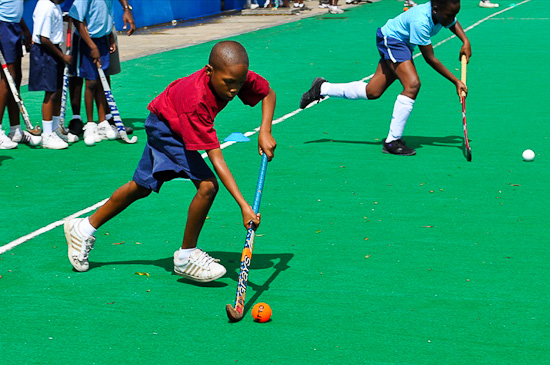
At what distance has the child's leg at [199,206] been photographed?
577 cm

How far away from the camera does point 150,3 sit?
1002 inches

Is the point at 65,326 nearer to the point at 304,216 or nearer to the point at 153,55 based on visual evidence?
the point at 304,216

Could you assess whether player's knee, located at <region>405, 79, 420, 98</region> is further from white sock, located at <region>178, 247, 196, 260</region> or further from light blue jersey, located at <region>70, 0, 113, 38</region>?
white sock, located at <region>178, 247, 196, 260</region>

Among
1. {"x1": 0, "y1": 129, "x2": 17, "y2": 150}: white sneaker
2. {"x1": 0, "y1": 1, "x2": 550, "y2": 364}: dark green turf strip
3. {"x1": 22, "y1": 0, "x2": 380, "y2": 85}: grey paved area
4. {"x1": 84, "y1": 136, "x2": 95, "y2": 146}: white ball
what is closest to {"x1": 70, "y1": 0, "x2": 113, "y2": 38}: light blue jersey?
{"x1": 84, "y1": 136, "x2": 95, "y2": 146}: white ball

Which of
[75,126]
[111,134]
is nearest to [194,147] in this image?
[111,134]

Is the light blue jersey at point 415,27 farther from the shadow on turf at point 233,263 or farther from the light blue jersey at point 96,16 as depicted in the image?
the shadow on turf at point 233,263

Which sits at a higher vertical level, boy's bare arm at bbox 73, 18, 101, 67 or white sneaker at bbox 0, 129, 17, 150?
boy's bare arm at bbox 73, 18, 101, 67

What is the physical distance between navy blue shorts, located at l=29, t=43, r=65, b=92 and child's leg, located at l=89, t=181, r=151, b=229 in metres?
4.35

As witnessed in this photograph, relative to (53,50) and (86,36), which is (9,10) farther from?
(86,36)

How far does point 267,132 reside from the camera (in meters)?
5.87

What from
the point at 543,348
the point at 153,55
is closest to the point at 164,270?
the point at 543,348

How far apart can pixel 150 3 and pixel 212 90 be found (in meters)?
20.5

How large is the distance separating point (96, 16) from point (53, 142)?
4.84 feet

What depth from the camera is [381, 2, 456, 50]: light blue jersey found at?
9578 mm
